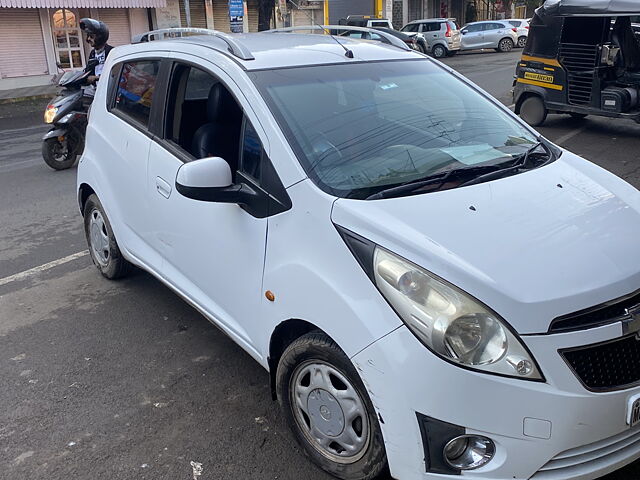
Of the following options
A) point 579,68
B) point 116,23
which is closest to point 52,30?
point 116,23

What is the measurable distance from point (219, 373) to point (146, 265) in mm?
915

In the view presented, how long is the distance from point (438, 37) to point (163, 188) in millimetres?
26071

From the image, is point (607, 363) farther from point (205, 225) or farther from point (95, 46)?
point (95, 46)

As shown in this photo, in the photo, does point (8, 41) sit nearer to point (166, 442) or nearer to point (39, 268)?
point (39, 268)

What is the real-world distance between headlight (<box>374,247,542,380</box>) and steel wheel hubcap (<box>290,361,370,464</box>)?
42cm

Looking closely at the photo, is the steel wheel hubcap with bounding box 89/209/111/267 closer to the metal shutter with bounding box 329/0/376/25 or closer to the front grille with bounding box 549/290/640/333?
the front grille with bounding box 549/290/640/333

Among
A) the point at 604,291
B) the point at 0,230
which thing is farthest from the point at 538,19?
the point at 604,291

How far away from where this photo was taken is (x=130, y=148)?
3936mm

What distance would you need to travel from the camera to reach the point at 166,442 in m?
2.95

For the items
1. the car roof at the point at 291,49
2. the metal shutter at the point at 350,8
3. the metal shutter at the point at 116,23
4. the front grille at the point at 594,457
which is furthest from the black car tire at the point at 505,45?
the front grille at the point at 594,457

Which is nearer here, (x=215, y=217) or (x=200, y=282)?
(x=215, y=217)

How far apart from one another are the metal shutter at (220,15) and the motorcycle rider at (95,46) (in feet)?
58.1

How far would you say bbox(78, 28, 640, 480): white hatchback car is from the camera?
210 cm

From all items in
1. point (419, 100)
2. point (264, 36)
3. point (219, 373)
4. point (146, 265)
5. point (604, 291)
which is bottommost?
point (219, 373)
